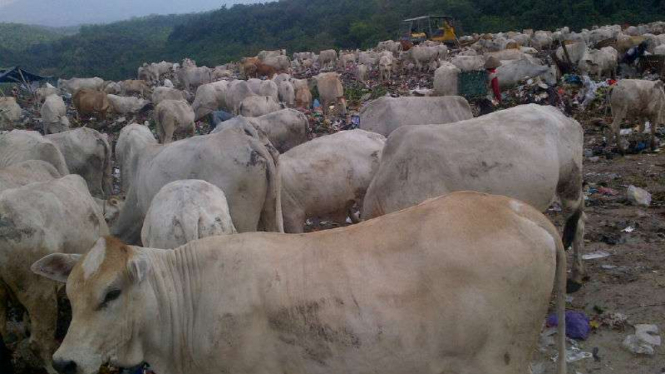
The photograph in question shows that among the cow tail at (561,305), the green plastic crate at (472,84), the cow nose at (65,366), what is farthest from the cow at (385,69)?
the cow nose at (65,366)

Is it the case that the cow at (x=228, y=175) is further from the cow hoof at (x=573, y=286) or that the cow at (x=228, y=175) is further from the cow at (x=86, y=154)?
the cow at (x=86, y=154)

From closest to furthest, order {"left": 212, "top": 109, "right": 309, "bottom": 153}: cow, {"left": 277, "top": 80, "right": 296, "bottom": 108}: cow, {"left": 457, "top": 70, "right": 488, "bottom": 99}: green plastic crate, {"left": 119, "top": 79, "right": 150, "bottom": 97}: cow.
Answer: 1. {"left": 212, "top": 109, "right": 309, "bottom": 153}: cow
2. {"left": 457, "top": 70, "right": 488, "bottom": 99}: green plastic crate
3. {"left": 277, "top": 80, "right": 296, "bottom": 108}: cow
4. {"left": 119, "top": 79, "right": 150, "bottom": 97}: cow

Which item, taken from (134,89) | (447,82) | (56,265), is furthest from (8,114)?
(56,265)

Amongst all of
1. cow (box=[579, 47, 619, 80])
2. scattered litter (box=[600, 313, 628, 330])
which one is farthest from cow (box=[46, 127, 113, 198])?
cow (box=[579, 47, 619, 80])

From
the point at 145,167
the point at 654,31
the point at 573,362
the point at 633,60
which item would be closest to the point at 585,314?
the point at 573,362

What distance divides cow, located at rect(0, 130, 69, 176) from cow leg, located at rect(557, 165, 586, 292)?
21.7ft

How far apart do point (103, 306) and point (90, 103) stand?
782 inches

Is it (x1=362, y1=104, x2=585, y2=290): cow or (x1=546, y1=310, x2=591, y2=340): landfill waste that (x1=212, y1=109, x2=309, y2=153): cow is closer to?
(x1=362, y1=104, x2=585, y2=290): cow

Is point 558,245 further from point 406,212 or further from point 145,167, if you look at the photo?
point 145,167

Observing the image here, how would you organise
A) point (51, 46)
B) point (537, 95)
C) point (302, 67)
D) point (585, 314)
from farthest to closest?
point (51, 46)
point (302, 67)
point (537, 95)
point (585, 314)

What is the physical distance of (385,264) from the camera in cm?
278

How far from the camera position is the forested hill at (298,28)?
4428 cm

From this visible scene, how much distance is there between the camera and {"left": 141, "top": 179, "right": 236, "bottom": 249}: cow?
414 centimetres

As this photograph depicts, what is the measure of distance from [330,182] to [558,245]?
3887 millimetres
